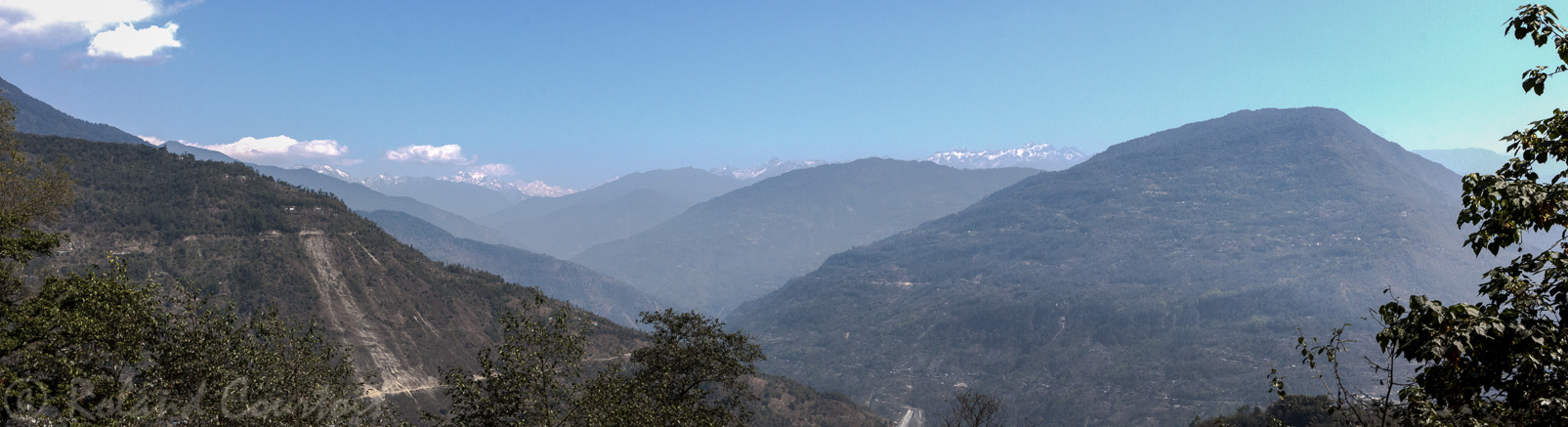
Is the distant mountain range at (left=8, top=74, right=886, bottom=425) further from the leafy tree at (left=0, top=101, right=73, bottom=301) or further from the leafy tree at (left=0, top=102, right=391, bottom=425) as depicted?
the leafy tree at (left=0, top=102, right=391, bottom=425)

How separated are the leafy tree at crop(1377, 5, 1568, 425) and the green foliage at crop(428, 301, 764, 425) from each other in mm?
25881

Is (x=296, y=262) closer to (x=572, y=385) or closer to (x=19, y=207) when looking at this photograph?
(x=19, y=207)

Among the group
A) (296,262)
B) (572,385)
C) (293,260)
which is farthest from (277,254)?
(572,385)

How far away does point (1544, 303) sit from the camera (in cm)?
1041

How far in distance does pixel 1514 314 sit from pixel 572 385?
2886cm

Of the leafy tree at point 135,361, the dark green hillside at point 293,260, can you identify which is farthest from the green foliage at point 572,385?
the dark green hillside at point 293,260

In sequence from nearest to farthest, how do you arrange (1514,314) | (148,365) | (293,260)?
1. (1514,314)
2. (148,365)
3. (293,260)

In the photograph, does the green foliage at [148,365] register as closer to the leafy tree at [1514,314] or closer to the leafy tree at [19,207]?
the leafy tree at [19,207]

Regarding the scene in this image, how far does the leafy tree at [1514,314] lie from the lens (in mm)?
9688

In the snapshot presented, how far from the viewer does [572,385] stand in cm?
3053

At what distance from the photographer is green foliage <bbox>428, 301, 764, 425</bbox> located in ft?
95.8

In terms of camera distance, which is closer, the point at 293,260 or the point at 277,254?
the point at 277,254

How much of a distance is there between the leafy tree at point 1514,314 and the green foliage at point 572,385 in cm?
2588

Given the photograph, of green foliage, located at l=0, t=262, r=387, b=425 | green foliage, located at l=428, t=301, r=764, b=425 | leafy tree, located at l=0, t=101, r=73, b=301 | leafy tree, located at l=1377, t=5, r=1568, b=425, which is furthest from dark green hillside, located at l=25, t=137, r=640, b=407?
leafy tree, located at l=1377, t=5, r=1568, b=425
